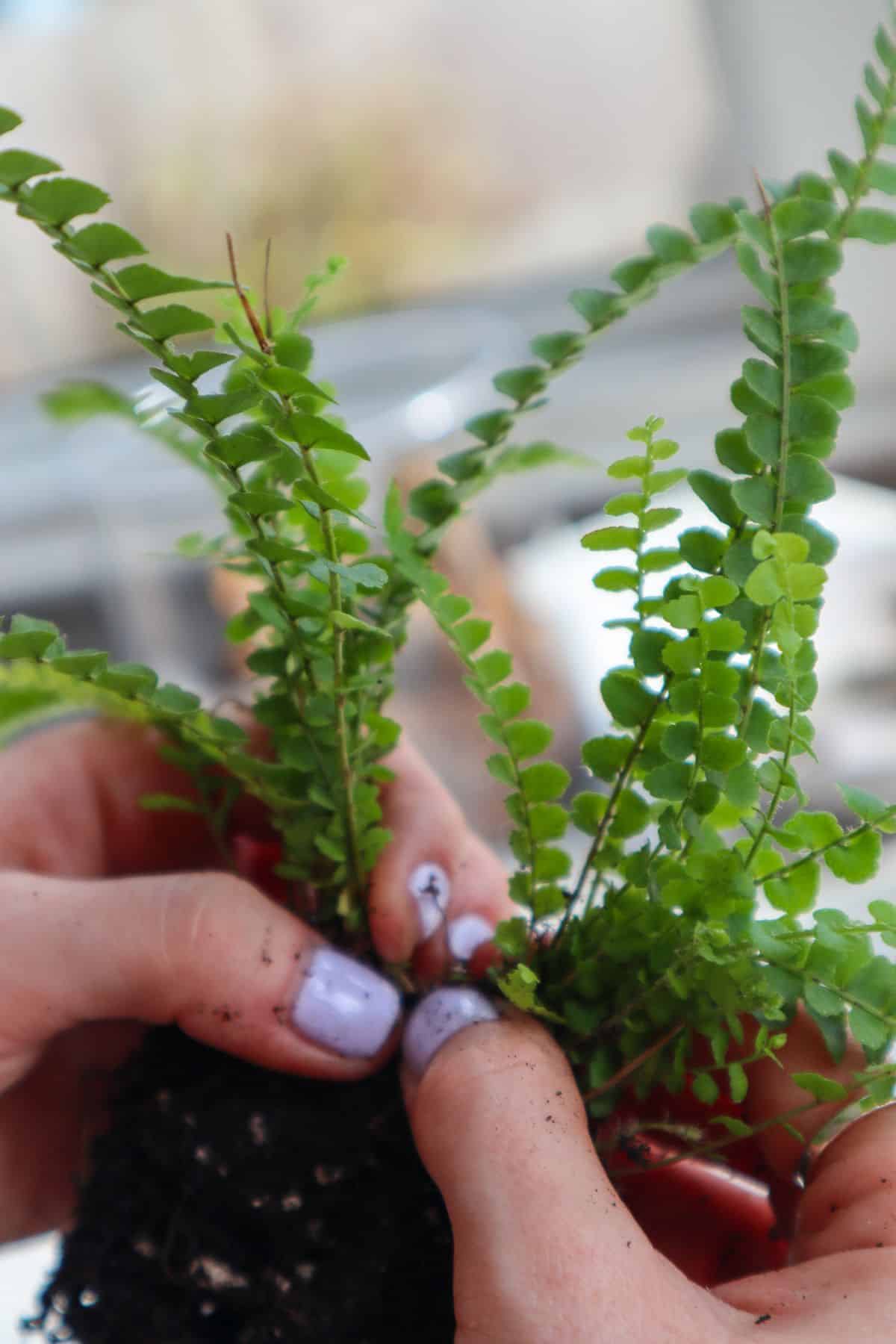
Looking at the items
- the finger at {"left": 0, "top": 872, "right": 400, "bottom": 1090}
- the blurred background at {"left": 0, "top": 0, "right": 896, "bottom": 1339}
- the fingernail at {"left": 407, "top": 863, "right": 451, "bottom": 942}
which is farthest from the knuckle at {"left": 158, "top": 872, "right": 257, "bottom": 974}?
the blurred background at {"left": 0, "top": 0, "right": 896, "bottom": 1339}

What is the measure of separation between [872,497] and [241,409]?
1.10 meters

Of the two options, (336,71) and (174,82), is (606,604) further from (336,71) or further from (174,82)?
(174,82)

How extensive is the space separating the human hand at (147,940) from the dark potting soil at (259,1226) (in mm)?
36

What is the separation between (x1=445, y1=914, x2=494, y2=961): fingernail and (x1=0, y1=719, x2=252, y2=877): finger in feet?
0.66

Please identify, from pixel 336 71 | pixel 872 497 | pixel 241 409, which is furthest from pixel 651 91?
pixel 241 409

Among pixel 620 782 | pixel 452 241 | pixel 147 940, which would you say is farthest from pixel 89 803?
pixel 452 241

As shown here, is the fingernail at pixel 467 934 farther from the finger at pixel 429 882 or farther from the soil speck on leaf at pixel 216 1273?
the soil speck on leaf at pixel 216 1273

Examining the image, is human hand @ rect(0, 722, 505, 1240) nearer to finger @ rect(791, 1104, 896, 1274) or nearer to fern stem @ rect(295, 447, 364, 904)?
fern stem @ rect(295, 447, 364, 904)

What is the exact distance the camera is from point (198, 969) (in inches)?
20.3

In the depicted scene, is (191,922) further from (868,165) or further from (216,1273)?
(868,165)

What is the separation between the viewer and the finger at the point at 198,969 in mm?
519

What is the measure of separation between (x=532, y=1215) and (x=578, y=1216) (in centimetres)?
2

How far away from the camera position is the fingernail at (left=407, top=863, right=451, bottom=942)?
1.93ft

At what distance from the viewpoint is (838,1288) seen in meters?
0.40
